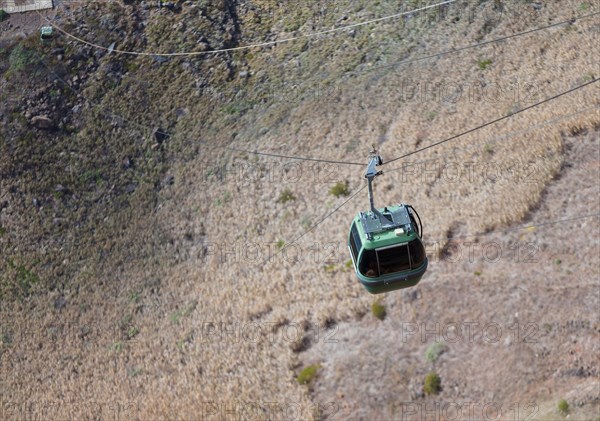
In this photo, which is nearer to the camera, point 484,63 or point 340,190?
point 340,190

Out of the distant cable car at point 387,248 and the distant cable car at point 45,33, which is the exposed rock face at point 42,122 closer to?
the distant cable car at point 45,33

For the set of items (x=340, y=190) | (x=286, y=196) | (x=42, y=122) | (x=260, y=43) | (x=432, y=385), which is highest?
(x=260, y=43)

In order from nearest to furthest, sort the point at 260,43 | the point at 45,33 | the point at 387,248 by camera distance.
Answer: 1. the point at 387,248
2. the point at 260,43
3. the point at 45,33

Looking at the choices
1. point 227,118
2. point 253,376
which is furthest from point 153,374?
point 227,118

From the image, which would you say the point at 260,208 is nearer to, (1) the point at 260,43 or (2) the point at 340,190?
(2) the point at 340,190

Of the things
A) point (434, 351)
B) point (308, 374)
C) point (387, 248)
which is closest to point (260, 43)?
point (308, 374)

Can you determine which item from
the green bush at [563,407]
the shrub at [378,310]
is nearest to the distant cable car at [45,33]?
the shrub at [378,310]
